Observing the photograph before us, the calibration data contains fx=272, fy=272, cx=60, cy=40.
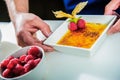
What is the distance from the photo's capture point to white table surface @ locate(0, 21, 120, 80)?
2.38ft

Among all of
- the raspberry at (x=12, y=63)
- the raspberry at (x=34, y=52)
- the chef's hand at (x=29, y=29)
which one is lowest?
the chef's hand at (x=29, y=29)

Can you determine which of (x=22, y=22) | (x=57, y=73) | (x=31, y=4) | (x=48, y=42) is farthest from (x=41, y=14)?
(x=57, y=73)

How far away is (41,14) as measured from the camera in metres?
1.65

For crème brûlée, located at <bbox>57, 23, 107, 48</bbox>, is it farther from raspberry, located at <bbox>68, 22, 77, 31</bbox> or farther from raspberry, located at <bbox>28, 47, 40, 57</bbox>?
raspberry, located at <bbox>28, 47, 40, 57</bbox>

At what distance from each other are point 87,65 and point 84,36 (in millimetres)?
100

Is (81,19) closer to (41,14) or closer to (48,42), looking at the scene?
(48,42)

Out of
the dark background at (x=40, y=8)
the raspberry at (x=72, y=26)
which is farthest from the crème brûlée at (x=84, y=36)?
the dark background at (x=40, y=8)

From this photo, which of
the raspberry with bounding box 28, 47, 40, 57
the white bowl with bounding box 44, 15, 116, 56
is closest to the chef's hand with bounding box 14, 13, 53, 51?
the white bowl with bounding box 44, 15, 116, 56

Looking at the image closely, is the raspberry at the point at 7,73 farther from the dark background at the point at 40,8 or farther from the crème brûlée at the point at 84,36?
the dark background at the point at 40,8

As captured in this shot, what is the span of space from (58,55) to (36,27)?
0.16 m

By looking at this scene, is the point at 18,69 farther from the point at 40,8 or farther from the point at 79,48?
the point at 40,8

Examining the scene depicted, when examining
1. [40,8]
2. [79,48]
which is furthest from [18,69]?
[40,8]

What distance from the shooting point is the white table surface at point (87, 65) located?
2.38ft

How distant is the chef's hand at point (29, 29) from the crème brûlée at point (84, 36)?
80 mm
